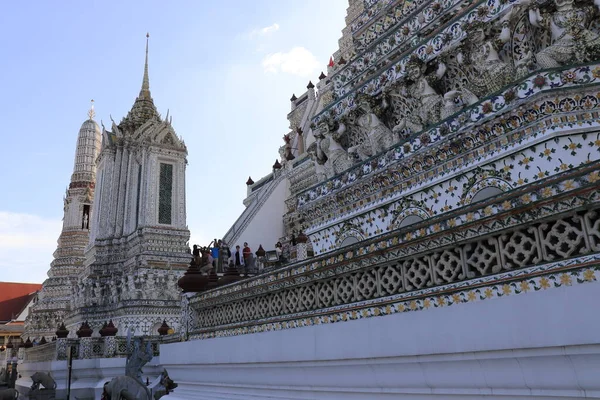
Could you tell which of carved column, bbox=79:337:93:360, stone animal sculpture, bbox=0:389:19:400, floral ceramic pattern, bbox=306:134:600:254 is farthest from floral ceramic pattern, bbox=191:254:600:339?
carved column, bbox=79:337:93:360

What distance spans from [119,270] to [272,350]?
21.2 metres

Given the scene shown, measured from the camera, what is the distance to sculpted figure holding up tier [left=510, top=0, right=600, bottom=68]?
546 cm

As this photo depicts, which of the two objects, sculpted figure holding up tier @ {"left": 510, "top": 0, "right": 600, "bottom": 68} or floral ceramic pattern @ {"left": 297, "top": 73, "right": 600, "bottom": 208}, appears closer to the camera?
floral ceramic pattern @ {"left": 297, "top": 73, "right": 600, "bottom": 208}

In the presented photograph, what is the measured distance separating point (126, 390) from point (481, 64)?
6757 millimetres

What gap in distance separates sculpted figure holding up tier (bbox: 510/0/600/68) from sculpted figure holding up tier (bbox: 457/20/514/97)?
0.53 metres

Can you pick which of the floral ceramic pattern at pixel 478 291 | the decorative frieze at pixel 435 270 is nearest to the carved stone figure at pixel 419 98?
the decorative frieze at pixel 435 270

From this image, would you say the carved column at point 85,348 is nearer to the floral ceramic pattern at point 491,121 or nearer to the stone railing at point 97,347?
the stone railing at point 97,347

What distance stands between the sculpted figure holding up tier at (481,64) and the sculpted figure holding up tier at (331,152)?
2295mm

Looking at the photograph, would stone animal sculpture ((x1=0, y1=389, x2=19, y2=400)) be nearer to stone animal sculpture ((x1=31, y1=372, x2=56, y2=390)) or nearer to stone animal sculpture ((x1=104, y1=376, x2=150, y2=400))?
stone animal sculpture ((x1=31, y1=372, x2=56, y2=390))

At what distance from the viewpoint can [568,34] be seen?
5582 mm

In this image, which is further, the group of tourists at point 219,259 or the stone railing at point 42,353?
the stone railing at point 42,353

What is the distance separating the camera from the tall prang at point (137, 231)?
2256 cm

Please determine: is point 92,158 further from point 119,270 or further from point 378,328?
point 378,328

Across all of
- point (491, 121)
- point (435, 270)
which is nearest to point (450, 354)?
point (435, 270)
